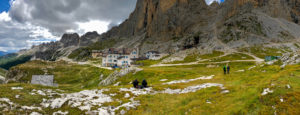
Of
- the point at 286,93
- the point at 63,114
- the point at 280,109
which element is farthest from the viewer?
the point at 63,114

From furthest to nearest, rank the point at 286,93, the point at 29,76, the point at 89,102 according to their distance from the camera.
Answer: the point at 29,76
the point at 89,102
the point at 286,93

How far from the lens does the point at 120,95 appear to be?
2183 cm

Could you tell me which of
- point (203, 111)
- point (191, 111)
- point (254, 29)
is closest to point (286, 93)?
point (203, 111)

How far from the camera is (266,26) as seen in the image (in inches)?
7126

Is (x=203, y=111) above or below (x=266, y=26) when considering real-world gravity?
below

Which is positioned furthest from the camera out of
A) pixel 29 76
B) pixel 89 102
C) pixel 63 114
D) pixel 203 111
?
pixel 29 76

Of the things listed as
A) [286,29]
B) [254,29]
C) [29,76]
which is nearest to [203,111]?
[29,76]

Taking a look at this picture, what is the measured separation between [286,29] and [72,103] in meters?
247

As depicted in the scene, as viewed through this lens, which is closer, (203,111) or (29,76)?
(203,111)

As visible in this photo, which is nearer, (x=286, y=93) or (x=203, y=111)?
(x=286, y=93)

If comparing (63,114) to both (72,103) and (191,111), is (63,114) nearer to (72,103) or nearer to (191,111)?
(72,103)

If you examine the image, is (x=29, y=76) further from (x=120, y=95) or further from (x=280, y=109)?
(x=280, y=109)

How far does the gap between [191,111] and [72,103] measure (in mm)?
12432

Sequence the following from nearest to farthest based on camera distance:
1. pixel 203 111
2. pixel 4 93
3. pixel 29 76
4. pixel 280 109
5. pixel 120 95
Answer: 1. pixel 280 109
2. pixel 203 111
3. pixel 4 93
4. pixel 120 95
5. pixel 29 76
